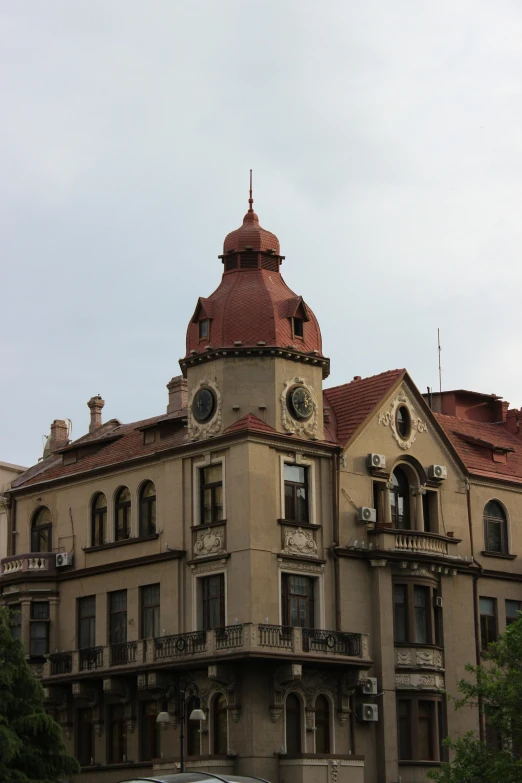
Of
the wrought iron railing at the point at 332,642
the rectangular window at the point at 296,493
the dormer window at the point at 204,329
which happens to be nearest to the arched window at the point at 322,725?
the wrought iron railing at the point at 332,642

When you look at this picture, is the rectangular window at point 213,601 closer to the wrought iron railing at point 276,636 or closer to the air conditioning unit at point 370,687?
the wrought iron railing at point 276,636

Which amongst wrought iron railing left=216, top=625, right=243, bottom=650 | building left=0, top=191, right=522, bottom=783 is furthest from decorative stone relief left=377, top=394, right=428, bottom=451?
wrought iron railing left=216, top=625, right=243, bottom=650

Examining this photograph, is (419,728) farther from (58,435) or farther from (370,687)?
(58,435)

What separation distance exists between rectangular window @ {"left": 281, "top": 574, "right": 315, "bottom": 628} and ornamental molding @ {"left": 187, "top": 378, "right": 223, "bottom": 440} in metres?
6.08

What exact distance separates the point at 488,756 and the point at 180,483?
51.9 ft

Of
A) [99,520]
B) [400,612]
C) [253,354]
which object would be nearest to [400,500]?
[400,612]

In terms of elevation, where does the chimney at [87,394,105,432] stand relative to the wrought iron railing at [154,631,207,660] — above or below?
above

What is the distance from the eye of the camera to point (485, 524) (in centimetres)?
6694

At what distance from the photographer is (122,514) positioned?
6431cm

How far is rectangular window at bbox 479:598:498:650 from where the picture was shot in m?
65.2

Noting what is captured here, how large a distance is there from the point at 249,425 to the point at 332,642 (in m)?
8.29

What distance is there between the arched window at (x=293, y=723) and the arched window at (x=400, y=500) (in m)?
8.69

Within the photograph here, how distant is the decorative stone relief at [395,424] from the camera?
209 ft

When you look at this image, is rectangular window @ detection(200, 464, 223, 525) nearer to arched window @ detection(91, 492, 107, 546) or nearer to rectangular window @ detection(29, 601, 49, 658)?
arched window @ detection(91, 492, 107, 546)
